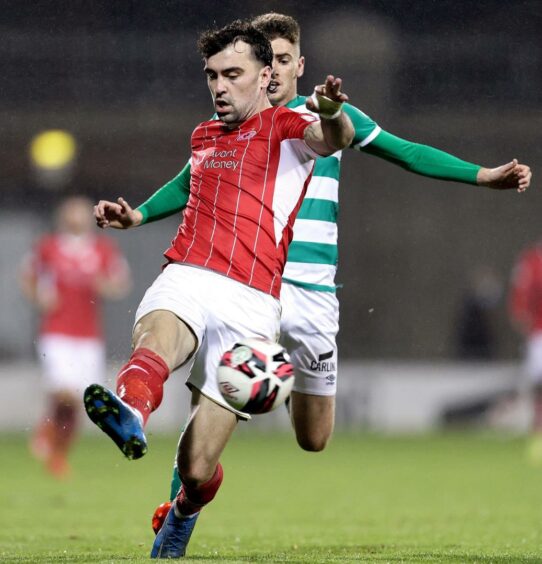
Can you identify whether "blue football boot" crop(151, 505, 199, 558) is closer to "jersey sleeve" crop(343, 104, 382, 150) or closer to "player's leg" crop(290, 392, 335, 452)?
"player's leg" crop(290, 392, 335, 452)

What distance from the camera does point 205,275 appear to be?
5297 millimetres

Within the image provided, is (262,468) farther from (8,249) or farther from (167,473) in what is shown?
(8,249)

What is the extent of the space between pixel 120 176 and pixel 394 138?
6.13 meters

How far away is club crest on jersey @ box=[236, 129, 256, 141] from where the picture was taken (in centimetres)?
543

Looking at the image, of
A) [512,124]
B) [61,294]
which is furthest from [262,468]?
[512,124]

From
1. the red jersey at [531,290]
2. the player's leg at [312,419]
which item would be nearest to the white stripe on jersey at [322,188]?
the player's leg at [312,419]

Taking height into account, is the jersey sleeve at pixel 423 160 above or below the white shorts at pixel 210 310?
above

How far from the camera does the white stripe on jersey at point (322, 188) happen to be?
649cm

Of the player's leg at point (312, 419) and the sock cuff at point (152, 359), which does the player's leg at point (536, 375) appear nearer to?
the player's leg at point (312, 419)

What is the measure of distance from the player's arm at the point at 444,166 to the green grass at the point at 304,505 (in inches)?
61.7

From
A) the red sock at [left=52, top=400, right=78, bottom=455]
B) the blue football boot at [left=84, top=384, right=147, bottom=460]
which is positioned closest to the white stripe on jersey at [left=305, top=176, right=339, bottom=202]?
the blue football boot at [left=84, top=384, right=147, bottom=460]

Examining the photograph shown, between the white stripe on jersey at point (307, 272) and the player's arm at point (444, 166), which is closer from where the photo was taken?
the player's arm at point (444, 166)

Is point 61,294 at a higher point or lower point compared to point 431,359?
higher

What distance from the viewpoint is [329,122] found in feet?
16.6
